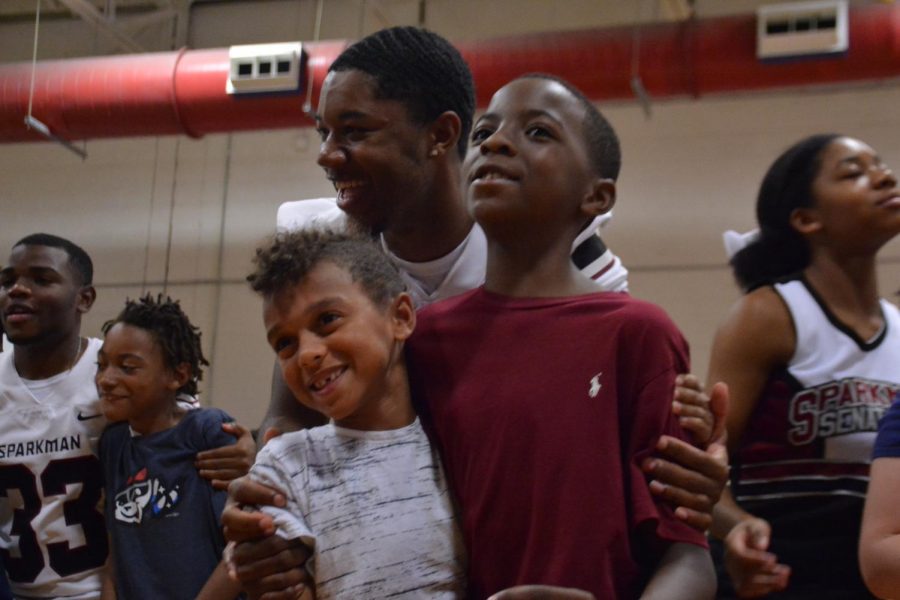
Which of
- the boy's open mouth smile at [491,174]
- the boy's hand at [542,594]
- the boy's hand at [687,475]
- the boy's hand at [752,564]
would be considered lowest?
the boy's hand at [752,564]

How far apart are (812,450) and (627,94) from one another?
4030 millimetres

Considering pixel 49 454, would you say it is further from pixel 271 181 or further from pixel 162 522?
pixel 271 181

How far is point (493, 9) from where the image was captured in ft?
26.5

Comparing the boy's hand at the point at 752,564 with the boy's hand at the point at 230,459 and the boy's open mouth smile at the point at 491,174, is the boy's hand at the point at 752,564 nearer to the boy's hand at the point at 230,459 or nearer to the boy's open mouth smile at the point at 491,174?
the boy's open mouth smile at the point at 491,174

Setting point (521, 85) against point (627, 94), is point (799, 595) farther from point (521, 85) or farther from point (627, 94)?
point (627, 94)

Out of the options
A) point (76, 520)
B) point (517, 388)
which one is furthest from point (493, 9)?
point (517, 388)

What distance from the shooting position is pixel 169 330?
3.37 meters

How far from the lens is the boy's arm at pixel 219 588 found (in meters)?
2.71

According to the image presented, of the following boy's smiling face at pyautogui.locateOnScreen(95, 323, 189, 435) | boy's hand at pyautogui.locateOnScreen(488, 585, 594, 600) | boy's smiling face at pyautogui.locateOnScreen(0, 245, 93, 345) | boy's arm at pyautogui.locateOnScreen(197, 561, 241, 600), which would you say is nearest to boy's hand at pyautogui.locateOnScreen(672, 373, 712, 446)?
boy's hand at pyautogui.locateOnScreen(488, 585, 594, 600)

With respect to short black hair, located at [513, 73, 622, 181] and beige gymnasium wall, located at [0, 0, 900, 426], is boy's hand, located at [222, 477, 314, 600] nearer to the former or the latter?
short black hair, located at [513, 73, 622, 181]

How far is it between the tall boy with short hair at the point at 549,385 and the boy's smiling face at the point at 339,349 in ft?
0.25

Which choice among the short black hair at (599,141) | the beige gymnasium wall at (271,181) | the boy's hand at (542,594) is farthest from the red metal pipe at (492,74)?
the boy's hand at (542,594)

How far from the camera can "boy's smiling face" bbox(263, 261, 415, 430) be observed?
162 cm

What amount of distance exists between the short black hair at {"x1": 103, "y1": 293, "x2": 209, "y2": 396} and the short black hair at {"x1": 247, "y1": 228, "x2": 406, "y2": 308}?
1671 millimetres
